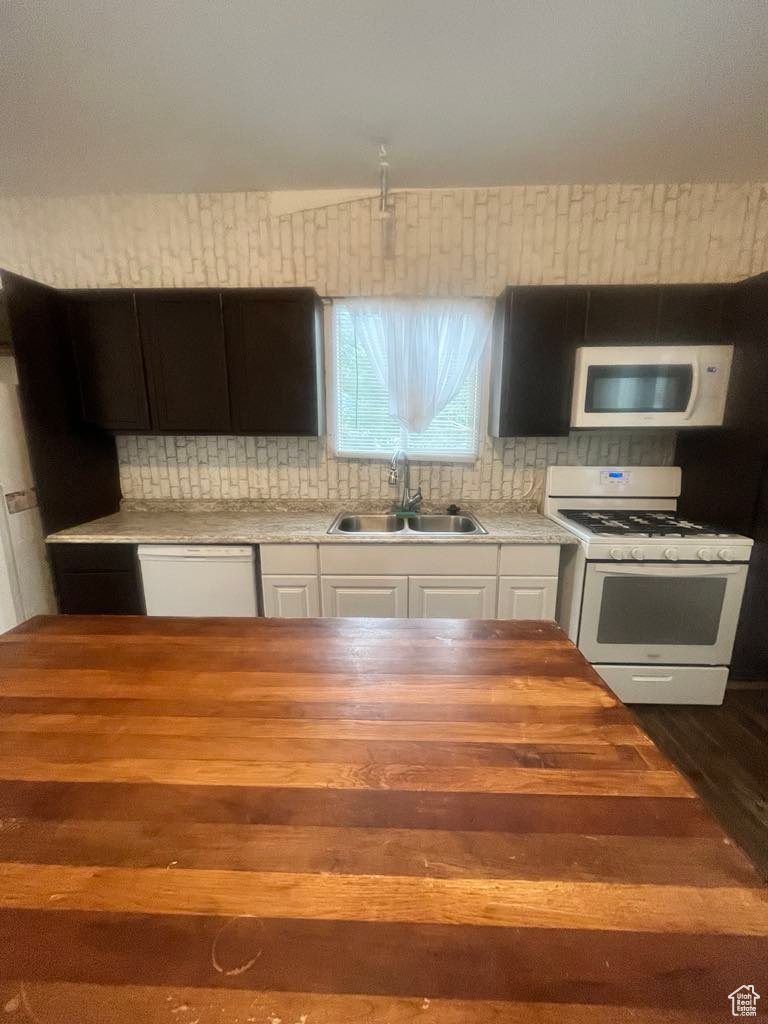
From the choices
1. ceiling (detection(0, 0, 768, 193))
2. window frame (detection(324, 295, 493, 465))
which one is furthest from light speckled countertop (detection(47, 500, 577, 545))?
ceiling (detection(0, 0, 768, 193))

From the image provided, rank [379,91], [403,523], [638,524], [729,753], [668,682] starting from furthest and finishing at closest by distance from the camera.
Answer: [403,523] < [638,524] < [668,682] < [729,753] < [379,91]

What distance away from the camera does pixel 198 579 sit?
7.12ft

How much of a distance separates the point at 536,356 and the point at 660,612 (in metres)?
1.46

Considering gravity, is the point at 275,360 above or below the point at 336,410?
above

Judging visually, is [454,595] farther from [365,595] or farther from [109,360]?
[109,360]

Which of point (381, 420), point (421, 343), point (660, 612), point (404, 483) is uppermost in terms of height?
point (421, 343)

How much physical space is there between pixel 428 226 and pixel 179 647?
8.25 ft

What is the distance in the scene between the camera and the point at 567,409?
7.48ft

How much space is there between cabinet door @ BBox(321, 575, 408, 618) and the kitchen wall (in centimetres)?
155

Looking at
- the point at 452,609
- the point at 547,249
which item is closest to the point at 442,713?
the point at 452,609

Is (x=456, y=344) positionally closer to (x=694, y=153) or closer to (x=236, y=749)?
(x=694, y=153)

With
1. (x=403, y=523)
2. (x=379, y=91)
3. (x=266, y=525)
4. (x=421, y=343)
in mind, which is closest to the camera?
(x=379, y=91)

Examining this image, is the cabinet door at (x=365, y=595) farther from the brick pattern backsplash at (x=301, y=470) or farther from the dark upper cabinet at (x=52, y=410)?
the dark upper cabinet at (x=52, y=410)

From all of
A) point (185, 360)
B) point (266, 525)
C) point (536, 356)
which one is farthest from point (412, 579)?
point (185, 360)
